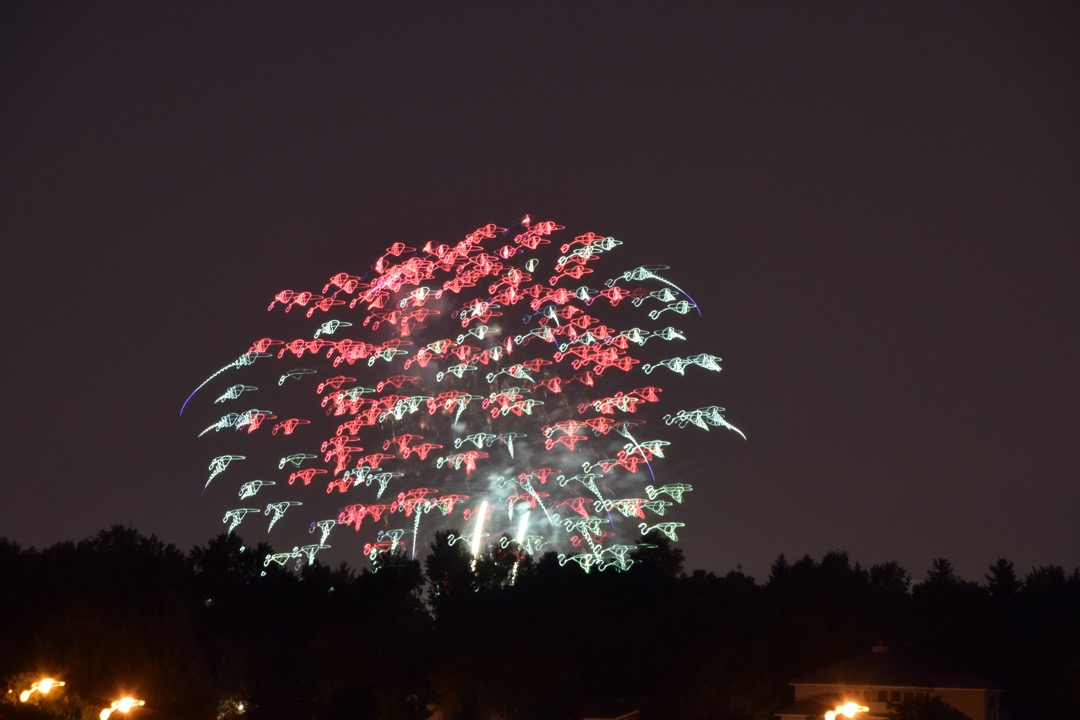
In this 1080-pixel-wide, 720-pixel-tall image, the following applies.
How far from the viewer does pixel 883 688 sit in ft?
274

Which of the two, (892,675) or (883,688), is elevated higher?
(892,675)

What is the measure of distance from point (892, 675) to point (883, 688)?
5.31 ft

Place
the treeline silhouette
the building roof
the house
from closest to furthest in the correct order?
the treeline silhouette
the house
the building roof

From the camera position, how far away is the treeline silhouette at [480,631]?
2734 inches

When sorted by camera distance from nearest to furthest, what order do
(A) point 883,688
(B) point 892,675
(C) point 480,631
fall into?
(A) point 883,688, (B) point 892,675, (C) point 480,631

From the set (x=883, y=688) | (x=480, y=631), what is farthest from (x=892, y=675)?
(x=480, y=631)

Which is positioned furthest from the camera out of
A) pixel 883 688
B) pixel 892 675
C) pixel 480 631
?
pixel 480 631

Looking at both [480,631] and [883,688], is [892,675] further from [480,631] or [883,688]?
[480,631]

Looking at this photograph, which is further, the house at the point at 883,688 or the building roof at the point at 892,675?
the building roof at the point at 892,675

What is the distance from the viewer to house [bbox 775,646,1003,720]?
270 ft

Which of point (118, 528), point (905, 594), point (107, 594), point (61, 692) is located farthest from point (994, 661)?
point (118, 528)

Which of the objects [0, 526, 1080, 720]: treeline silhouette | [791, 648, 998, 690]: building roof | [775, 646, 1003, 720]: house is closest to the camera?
[0, 526, 1080, 720]: treeline silhouette

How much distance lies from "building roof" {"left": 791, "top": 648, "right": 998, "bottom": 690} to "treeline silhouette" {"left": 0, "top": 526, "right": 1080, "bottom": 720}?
3398 millimetres

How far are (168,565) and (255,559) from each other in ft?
18.9
